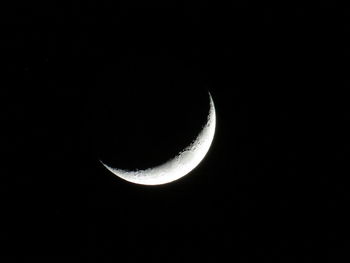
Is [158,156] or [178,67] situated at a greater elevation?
[178,67]

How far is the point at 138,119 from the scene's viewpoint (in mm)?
2439

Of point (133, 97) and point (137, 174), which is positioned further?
point (137, 174)

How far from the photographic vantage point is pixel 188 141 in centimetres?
261

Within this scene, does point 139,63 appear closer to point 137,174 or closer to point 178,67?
point 178,67

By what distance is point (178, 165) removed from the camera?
2699 mm

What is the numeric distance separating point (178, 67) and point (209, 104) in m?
0.39

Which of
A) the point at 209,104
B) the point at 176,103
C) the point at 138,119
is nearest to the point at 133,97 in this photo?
the point at 138,119

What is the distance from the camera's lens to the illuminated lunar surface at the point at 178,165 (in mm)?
2631

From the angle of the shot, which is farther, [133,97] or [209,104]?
[209,104]

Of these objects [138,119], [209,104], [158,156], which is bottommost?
[158,156]

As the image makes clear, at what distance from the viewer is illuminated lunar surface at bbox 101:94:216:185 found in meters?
2.63

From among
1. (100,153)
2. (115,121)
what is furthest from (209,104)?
(100,153)

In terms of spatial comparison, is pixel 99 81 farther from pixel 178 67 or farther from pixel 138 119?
pixel 178 67

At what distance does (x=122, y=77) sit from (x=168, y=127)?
494 mm
